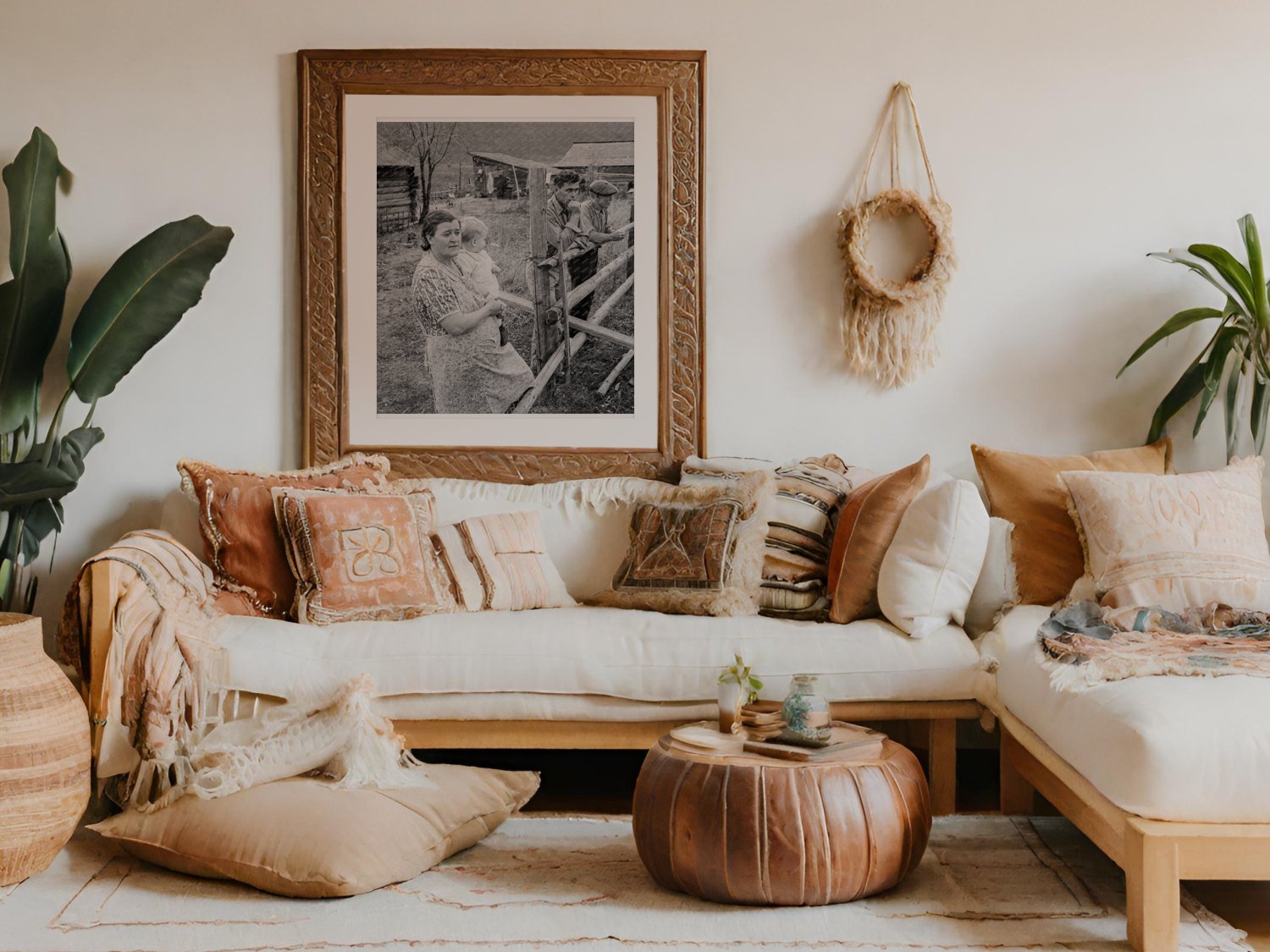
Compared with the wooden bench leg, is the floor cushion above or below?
above

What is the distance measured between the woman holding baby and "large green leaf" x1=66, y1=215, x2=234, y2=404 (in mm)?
693

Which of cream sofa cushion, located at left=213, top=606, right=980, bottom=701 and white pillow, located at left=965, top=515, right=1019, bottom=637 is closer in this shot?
cream sofa cushion, located at left=213, top=606, right=980, bottom=701

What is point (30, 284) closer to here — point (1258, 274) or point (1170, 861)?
point (1170, 861)

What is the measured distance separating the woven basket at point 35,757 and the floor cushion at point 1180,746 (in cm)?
209

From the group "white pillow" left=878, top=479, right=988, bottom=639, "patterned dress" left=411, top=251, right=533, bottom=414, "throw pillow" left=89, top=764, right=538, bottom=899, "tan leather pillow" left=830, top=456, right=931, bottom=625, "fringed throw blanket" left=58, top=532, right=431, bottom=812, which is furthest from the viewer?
"patterned dress" left=411, top=251, right=533, bottom=414

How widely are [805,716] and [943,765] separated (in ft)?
2.63

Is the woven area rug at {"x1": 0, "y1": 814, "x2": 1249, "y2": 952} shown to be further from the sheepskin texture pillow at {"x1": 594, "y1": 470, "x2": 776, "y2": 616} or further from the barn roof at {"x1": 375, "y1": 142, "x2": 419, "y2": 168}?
the barn roof at {"x1": 375, "y1": 142, "x2": 419, "y2": 168}

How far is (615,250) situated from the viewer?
146 inches

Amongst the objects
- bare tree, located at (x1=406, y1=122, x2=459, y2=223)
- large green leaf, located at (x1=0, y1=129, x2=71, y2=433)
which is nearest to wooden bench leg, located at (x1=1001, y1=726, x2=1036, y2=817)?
bare tree, located at (x1=406, y1=122, x2=459, y2=223)

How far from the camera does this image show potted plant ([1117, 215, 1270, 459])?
3367 millimetres

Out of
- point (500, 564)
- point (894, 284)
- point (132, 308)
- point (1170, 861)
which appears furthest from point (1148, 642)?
point (132, 308)

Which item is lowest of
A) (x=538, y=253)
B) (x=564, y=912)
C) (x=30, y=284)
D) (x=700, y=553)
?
(x=564, y=912)

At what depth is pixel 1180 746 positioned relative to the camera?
1993 millimetres

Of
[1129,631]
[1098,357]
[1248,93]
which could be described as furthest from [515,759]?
[1248,93]
